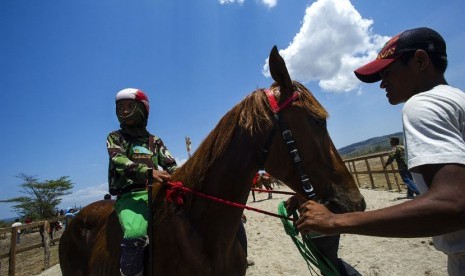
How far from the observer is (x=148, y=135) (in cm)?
369

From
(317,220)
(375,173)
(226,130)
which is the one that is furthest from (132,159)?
(375,173)

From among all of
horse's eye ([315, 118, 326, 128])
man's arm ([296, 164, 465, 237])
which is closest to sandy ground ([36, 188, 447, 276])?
horse's eye ([315, 118, 326, 128])

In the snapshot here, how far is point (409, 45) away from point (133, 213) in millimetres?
2622

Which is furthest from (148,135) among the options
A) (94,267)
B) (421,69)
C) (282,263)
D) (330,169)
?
(282,263)

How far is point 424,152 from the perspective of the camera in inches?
44.9

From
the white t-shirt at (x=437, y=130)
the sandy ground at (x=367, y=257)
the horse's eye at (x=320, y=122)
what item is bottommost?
the sandy ground at (x=367, y=257)

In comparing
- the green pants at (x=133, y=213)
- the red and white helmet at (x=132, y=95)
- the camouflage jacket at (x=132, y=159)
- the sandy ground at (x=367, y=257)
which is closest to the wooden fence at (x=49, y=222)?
the sandy ground at (x=367, y=257)

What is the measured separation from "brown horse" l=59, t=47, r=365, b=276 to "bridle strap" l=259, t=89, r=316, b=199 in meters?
0.02

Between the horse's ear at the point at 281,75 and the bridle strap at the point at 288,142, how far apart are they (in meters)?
0.08

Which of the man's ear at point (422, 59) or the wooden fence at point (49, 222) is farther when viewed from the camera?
the wooden fence at point (49, 222)

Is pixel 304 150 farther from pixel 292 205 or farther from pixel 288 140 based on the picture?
pixel 292 205

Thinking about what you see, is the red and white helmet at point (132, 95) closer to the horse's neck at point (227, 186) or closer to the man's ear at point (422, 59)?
the horse's neck at point (227, 186)

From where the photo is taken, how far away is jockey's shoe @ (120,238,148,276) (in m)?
2.53

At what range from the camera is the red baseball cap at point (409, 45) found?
58.5 inches
